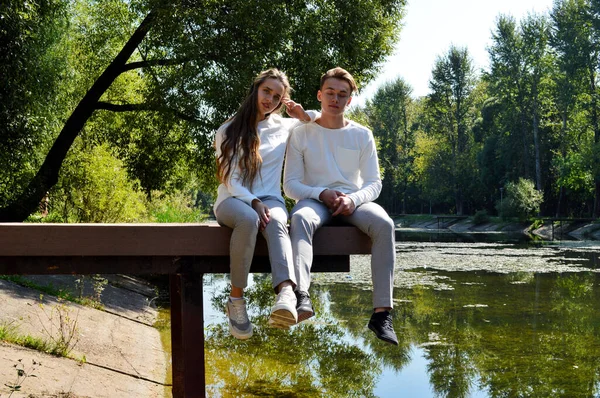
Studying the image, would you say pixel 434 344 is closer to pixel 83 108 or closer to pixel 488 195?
pixel 83 108

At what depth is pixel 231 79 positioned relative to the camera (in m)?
11.8

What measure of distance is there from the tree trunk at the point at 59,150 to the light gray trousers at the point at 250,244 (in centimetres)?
997

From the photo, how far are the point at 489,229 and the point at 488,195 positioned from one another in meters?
8.30

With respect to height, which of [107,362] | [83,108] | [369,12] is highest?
[369,12]

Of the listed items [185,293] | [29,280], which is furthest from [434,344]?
[185,293]

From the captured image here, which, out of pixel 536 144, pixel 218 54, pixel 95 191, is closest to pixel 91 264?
pixel 218 54

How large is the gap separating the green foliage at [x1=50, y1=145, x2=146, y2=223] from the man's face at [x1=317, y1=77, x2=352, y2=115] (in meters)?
10.8

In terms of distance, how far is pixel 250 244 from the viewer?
3.22 metres

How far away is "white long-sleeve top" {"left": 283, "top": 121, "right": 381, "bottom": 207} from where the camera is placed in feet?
12.5

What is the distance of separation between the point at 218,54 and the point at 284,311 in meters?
9.63

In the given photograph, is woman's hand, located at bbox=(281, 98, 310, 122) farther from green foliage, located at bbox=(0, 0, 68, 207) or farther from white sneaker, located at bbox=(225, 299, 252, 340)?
green foliage, located at bbox=(0, 0, 68, 207)

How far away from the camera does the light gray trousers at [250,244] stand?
318 centimetres

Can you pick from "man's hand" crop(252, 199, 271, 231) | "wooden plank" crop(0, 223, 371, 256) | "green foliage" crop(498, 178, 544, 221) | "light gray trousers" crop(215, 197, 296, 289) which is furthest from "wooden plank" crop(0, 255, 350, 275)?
"green foliage" crop(498, 178, 544, 221)

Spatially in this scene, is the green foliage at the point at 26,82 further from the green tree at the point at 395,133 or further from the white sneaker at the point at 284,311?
the green tree at the point at 395,133
